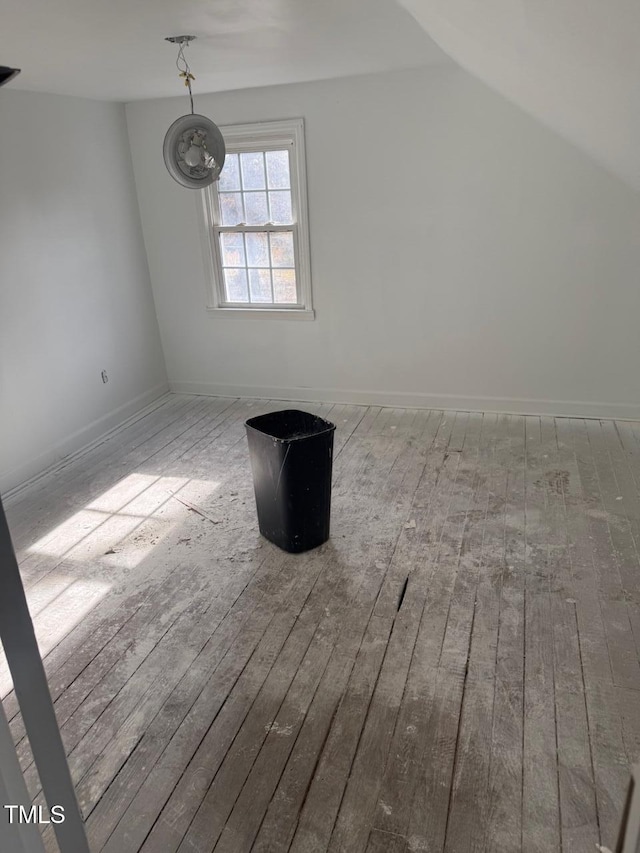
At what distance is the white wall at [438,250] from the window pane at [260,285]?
22 centimetres

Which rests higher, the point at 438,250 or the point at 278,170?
the point at 278,170

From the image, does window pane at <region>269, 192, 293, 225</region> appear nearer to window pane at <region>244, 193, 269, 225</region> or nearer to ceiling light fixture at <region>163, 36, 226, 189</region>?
window pane at <region>244, 193, 269, 225</region>

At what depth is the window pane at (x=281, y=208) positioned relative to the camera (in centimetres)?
465

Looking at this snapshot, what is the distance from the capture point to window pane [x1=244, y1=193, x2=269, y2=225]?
4.72 meters

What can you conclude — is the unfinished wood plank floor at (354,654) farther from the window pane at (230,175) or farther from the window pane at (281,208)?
the window pane at (230,175)

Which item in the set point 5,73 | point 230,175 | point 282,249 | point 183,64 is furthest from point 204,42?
point 5,73

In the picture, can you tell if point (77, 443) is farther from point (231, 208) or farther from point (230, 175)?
point (230, 175)

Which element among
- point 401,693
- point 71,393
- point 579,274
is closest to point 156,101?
point 71,393

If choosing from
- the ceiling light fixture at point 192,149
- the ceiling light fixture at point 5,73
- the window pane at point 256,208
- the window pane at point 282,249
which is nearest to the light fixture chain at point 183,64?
the ceiling light fixture at point 192,149

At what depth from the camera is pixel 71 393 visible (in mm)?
4332

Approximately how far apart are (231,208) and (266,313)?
36.2 inches

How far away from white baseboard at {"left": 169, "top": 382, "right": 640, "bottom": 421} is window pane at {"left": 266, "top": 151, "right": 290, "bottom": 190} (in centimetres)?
173

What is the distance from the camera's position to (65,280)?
165 inches

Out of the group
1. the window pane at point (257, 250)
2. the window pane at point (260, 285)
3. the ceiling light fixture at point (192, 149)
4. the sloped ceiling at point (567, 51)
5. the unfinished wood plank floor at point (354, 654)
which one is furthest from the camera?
the window pane at point (260, 285)
